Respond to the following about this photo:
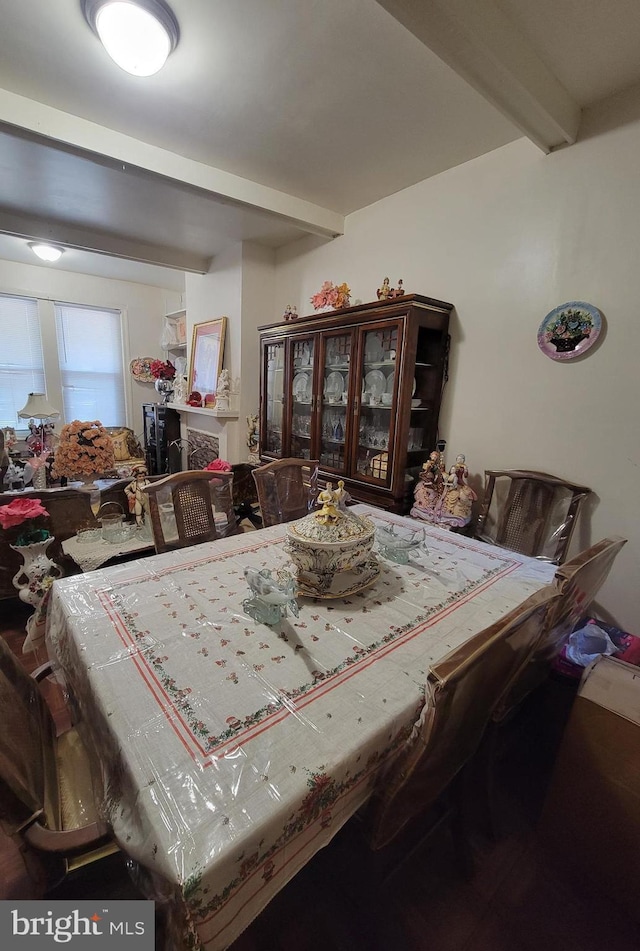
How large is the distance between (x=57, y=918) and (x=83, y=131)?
3.00 meters

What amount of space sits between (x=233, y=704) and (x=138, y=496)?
5.44ft

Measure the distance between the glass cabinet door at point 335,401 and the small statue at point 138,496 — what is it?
1198mm

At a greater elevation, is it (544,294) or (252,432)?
(544,294)

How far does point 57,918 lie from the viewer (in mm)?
739

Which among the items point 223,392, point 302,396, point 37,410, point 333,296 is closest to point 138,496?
point 302,396

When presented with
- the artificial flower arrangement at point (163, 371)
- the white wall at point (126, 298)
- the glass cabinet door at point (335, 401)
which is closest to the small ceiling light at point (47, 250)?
the white wall at point (126, 298)

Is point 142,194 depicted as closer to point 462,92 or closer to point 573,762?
point 462,92

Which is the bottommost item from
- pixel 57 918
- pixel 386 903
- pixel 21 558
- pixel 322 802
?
pixel 386 903

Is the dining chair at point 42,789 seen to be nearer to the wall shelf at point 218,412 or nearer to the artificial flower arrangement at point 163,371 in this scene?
the wall shelf at point 218,412

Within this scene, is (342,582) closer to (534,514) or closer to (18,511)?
(534,514)

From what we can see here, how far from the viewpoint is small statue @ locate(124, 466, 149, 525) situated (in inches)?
84.3

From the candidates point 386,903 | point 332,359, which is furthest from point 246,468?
point 386,903

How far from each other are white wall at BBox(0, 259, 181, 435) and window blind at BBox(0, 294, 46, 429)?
0.58 ft

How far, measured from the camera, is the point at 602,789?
40.4 inches
